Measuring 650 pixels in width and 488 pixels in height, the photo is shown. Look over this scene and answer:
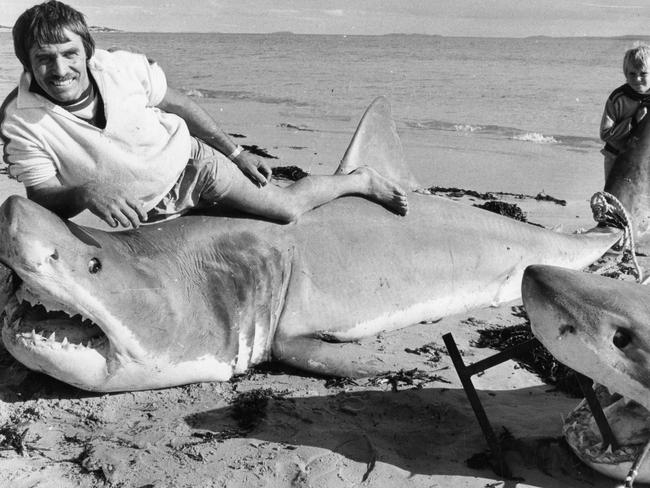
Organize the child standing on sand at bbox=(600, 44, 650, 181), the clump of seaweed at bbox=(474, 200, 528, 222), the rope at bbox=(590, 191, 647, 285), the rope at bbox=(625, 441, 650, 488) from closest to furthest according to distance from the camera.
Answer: the rope at bbox=(625, 441, 650, 488) → the rope at bbox=(590, 191, 647, 285) → the child standing on sand at bbox=(600, 44, 650, 181) → the clump of seaweed at bbox=(474, 200, 528, 222)

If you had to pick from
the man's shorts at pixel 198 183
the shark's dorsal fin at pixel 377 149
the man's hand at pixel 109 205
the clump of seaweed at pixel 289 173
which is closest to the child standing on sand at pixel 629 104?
the shark's dorsal fin at pixel 377 149

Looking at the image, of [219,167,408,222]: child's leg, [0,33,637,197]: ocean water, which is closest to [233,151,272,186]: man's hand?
[219,167,408,222]: child's leg

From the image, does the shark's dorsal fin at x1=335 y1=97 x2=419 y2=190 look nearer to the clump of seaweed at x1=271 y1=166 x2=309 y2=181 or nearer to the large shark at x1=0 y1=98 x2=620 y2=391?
the large shark at x1=0 y1=98 x2=620 y2=391

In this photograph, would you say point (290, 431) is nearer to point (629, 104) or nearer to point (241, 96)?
point (629, 104)

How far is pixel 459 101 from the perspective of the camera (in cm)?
1536

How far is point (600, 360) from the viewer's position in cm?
242

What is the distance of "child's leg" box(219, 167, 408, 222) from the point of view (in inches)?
166

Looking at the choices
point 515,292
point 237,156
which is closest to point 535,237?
point 515,292

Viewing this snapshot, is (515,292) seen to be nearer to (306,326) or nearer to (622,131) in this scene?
(306,326)

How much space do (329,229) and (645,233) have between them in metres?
3.05

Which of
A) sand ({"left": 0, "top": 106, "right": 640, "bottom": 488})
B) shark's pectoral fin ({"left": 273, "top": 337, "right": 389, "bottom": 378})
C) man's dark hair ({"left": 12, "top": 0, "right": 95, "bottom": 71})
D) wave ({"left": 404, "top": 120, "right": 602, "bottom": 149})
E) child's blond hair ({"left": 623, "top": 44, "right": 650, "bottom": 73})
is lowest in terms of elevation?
wave ({"left": 404, "top": 120, "right": 602, "bottom": 149})

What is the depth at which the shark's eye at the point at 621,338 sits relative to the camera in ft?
8.04

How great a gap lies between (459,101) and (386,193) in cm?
1095

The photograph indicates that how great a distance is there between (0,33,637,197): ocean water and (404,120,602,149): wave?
0.02 meters
